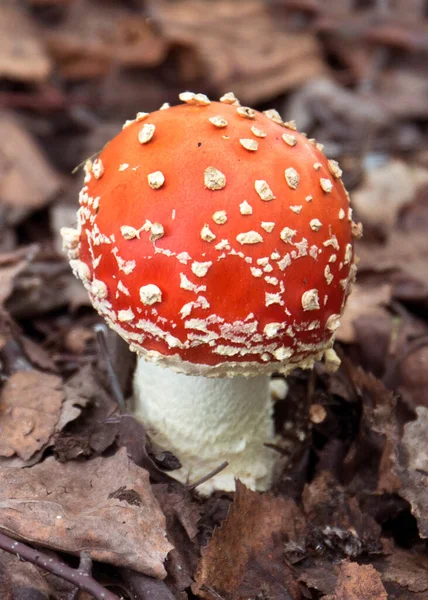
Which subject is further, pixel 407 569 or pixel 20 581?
pixel 407 569

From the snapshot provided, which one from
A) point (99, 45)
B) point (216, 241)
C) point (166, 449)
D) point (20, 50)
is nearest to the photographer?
point (216, 241)

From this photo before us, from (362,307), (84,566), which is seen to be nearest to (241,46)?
(362,307)

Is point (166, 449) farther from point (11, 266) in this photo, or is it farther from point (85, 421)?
point (11, 266)

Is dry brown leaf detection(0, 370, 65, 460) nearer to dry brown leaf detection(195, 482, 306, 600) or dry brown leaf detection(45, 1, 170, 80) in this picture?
dry brown leaf detection(195, 482, 306, 600)

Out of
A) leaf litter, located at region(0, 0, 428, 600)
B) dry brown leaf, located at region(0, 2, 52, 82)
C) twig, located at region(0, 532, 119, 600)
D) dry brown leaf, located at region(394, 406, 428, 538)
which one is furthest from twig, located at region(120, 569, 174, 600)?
dry brown leaf, located at region(0, 2, 52, 82)

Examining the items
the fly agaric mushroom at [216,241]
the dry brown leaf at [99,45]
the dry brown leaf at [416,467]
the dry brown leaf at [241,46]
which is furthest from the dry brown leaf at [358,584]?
the dry brown leaf at [99,45]

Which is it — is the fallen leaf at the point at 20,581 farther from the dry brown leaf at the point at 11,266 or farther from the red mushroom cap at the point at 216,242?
the dry brown leaf at the point at 11,266

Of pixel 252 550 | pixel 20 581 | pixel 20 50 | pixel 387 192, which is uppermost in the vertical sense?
pixel 20 50

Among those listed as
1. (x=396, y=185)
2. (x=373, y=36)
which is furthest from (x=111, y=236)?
(x=373, y=36)
